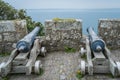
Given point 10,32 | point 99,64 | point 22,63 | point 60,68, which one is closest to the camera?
point 99,64

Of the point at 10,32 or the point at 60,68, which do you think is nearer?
the point at 60,68

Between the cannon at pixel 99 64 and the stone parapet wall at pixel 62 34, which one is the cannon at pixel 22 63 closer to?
the cannon at pixel 99 64

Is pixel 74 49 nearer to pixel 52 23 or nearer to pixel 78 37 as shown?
pixel 78 37

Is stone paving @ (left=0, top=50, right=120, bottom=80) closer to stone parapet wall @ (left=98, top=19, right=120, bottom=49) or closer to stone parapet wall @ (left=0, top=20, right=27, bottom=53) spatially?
stone parapet wall @ (left=98, top=19, right=120, bottom=49)

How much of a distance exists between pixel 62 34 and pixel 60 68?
216 cm

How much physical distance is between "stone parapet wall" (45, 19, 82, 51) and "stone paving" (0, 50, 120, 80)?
17.0 inches

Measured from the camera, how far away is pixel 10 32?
29.7 ft

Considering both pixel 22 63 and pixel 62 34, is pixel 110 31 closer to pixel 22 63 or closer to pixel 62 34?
pixel 62 34

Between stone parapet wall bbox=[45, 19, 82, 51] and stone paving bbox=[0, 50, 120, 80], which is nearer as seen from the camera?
stone paving bbox=[0, 50, 120, 80]

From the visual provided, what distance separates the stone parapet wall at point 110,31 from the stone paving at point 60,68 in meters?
0.52

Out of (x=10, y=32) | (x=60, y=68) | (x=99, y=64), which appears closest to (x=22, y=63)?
(x=60, y=68)

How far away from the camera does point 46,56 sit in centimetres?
865

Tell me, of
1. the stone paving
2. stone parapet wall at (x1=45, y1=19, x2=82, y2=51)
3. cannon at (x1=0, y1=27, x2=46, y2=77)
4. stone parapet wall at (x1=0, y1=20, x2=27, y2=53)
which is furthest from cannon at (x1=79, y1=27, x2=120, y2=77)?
stone parapet wall at (x1=0, y1=20, x2=27, y2=53)

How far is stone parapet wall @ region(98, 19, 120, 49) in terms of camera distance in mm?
9164
